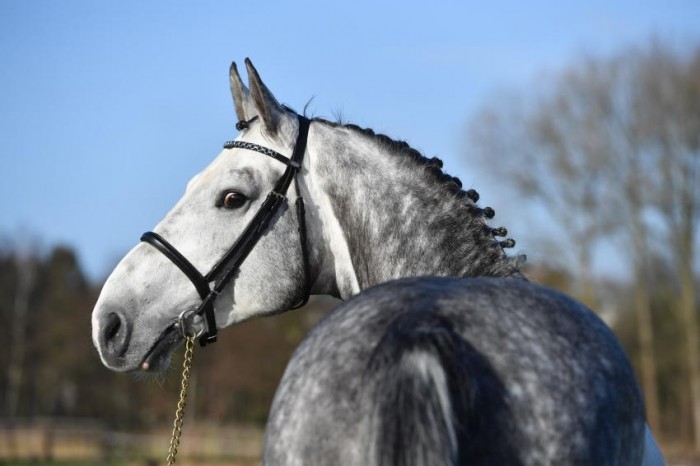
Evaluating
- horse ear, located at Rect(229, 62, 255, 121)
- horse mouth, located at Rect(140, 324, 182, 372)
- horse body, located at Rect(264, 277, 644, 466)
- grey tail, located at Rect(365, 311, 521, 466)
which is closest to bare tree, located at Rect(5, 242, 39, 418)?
horse ear, located at Rect(229, 62, 255, 121)

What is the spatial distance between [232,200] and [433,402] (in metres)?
2.24

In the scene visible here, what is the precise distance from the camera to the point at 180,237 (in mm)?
4246

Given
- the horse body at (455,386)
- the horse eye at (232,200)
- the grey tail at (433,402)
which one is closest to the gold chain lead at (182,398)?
the horse eye at (232,200)

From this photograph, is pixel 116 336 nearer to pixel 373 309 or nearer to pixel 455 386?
pixel 373 309

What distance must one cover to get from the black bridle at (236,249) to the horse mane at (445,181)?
1.42 feet

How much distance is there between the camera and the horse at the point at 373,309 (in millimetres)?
2367

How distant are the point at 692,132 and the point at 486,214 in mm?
27234

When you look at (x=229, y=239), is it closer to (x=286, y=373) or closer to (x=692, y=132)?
(x=286, y=373)

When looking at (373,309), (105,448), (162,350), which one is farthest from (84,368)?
(373,309)

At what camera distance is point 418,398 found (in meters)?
2.29

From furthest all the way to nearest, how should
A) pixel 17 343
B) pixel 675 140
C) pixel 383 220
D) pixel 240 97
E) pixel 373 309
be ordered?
pixel 17 343, pixel 675 140, pixel 240 97, pixel 383 220, pixel 373 309

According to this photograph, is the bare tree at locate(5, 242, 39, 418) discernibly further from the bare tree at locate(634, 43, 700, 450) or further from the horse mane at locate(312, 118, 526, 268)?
the horse mane at locate(312, 118, 526, 268)

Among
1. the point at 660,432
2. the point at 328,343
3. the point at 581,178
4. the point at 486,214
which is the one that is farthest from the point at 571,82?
the point at 328,343

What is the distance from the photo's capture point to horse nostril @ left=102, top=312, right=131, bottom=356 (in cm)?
412
